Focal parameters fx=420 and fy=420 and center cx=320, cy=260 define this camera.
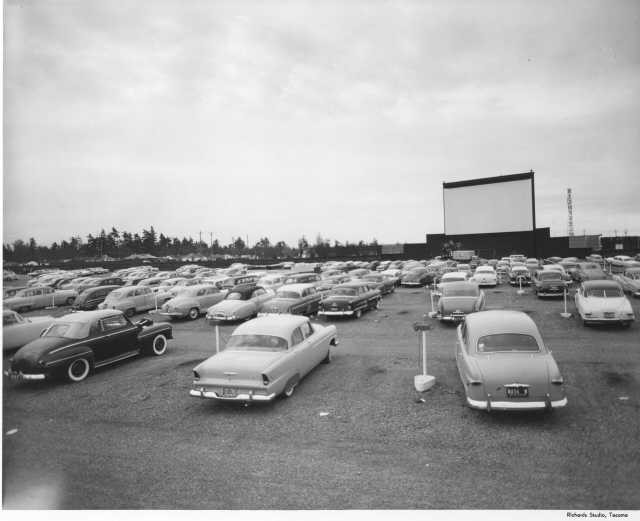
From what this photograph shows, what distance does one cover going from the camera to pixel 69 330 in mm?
9664

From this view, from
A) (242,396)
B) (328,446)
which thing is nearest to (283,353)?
(242,396)

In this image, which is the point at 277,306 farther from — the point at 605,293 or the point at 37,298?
the point at 37,298

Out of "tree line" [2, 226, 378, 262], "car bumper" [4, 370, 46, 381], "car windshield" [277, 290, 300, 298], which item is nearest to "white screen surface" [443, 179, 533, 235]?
"tree line" [2, 226, 378, 262]

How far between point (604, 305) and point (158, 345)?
43.1 feet

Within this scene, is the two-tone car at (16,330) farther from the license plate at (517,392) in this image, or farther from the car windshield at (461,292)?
the car windshield at (461,292)

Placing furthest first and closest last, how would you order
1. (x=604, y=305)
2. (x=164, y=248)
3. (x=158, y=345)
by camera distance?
(x=164, y=248), (x=604, y=305), (x=158, y=345)

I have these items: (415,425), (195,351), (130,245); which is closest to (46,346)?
(195,351)

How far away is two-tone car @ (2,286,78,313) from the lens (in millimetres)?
21422

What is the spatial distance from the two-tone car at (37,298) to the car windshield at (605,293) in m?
24.8

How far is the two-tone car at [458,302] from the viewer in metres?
13.9

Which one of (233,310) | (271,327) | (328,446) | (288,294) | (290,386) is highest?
(271,327)

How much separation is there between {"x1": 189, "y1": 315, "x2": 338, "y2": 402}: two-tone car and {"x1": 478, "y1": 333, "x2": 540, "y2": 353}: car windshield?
3.43m

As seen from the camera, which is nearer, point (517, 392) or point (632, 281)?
point (517, 392)

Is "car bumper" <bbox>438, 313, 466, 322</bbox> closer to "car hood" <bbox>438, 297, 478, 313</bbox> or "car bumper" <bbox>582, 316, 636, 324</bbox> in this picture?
"car hood" <bbox>438, 297, 478, 313</bbox>
